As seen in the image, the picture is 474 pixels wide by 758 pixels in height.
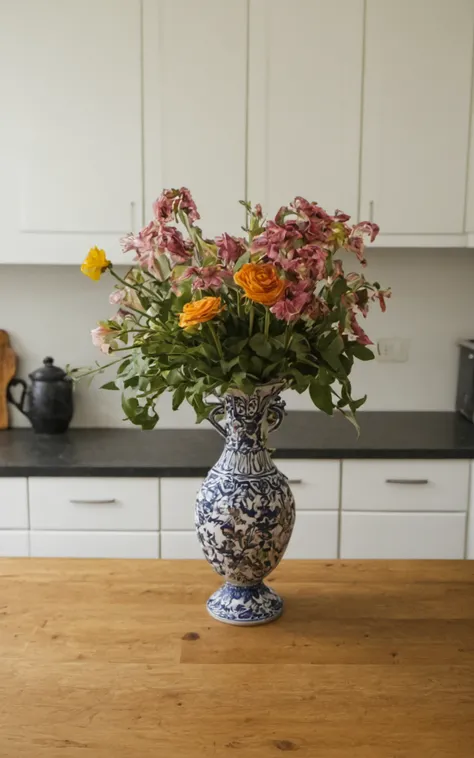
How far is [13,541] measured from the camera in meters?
2.64

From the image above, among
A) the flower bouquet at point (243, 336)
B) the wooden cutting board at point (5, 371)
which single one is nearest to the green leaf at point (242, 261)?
the flower bouquet at point (243, 336)

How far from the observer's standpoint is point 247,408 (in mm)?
1330

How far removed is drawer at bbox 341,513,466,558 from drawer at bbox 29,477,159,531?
2.16 feet

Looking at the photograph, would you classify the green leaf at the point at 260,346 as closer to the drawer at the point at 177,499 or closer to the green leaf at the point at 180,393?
the green leaf at the point at 180,393

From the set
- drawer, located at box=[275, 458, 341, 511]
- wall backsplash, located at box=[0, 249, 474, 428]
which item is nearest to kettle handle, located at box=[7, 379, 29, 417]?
wall backsplash, located at box=[0, 249, 474, 428]

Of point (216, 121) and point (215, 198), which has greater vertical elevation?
point (216, 121)

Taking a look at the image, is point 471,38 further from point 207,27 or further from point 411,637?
point 411,637

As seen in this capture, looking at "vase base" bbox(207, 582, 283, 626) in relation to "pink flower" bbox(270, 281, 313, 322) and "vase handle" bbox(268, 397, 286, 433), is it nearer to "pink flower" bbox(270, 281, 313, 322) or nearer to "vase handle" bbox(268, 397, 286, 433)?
"vase handle" bbox(268, 397, 286, 433)

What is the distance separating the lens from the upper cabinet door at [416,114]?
8.80ft

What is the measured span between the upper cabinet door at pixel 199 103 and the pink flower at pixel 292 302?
5.35 feet

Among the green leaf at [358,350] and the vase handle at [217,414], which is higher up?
the green leaf at [358,350]

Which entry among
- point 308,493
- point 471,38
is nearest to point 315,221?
point 308,493

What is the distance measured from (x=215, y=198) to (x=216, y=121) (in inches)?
9.9

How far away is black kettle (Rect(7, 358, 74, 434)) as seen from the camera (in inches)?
117
